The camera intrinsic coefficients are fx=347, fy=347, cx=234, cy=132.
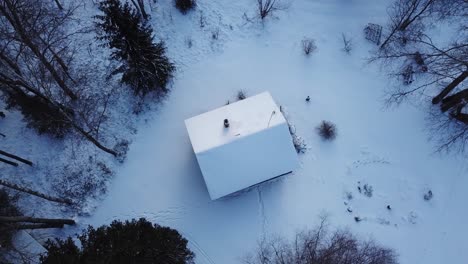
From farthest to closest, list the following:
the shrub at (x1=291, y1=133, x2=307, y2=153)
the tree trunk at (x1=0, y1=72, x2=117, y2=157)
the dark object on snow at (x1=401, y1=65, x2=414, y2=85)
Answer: the dark object on snow at (x1=401, y1=65, x2=414, y2=85)
the shrub at (x1=291, y1=133, x2=307, y2=153)
the tree trunk at (x1=0, y1=72, x2=117, y2=157)

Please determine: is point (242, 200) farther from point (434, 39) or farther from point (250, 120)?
point (434, 39)

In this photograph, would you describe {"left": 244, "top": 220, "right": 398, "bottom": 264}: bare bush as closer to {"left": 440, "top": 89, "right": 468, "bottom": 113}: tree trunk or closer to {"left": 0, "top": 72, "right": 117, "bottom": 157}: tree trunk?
{"left": 440, "top": 89, "right": 468, "bottom": 113}: tree trunk

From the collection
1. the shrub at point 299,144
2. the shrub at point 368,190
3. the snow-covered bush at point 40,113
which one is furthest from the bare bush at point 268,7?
the snow-covered bush at point 40,113

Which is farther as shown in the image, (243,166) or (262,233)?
(262,233)

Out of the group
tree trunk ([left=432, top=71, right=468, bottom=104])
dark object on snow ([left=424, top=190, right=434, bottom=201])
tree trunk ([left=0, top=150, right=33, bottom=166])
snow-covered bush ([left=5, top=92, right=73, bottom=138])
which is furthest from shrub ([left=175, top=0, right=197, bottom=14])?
dark object on snow ([left=424, top=190, right=434, bottom=201])

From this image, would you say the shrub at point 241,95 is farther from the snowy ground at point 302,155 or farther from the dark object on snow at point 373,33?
the dark object on snow at point 373,33

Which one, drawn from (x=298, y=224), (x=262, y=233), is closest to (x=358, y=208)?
(x=298, y=224)
